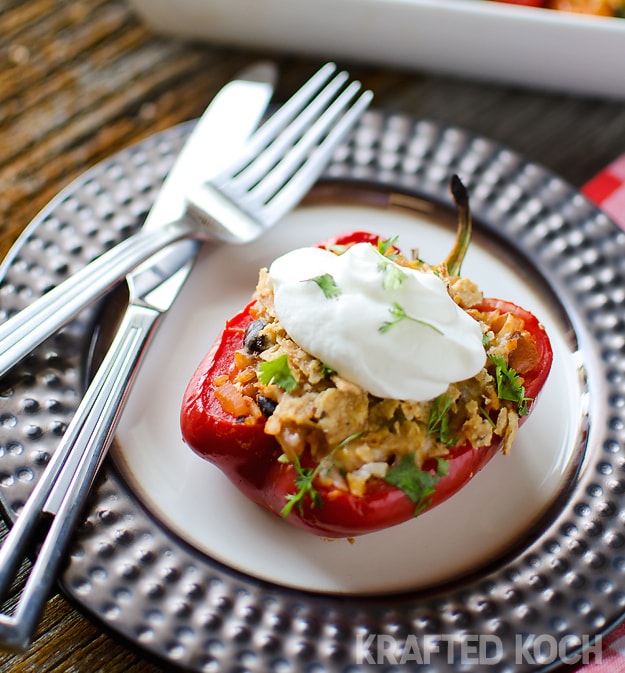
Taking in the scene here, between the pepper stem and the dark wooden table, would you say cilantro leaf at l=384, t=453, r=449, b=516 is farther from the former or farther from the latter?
the dark wooden table

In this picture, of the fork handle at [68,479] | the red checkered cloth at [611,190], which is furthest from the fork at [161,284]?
the red checkered cloth at [611,190]

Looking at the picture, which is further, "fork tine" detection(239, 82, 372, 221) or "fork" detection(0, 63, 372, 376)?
"fork tine" detection(239, 82, 372, 221)

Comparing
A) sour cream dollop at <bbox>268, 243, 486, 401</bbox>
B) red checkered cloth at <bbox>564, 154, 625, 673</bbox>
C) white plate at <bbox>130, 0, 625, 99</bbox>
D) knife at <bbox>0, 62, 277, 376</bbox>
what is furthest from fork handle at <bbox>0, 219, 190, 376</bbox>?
red checkered cloth at <bbox>564, 154, 625, 673</bbox>

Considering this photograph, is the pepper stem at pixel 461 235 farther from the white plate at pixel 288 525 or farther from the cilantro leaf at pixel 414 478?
the cilantro leaf at pixel 414 478

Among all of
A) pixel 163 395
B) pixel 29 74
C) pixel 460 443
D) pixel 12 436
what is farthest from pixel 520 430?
pixel 29 74

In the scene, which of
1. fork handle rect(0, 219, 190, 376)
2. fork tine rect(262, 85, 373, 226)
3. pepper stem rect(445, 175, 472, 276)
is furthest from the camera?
fork tine rect(262, 85, 373, 226)

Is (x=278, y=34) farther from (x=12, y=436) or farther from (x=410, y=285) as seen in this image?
(x=12, y=436)
